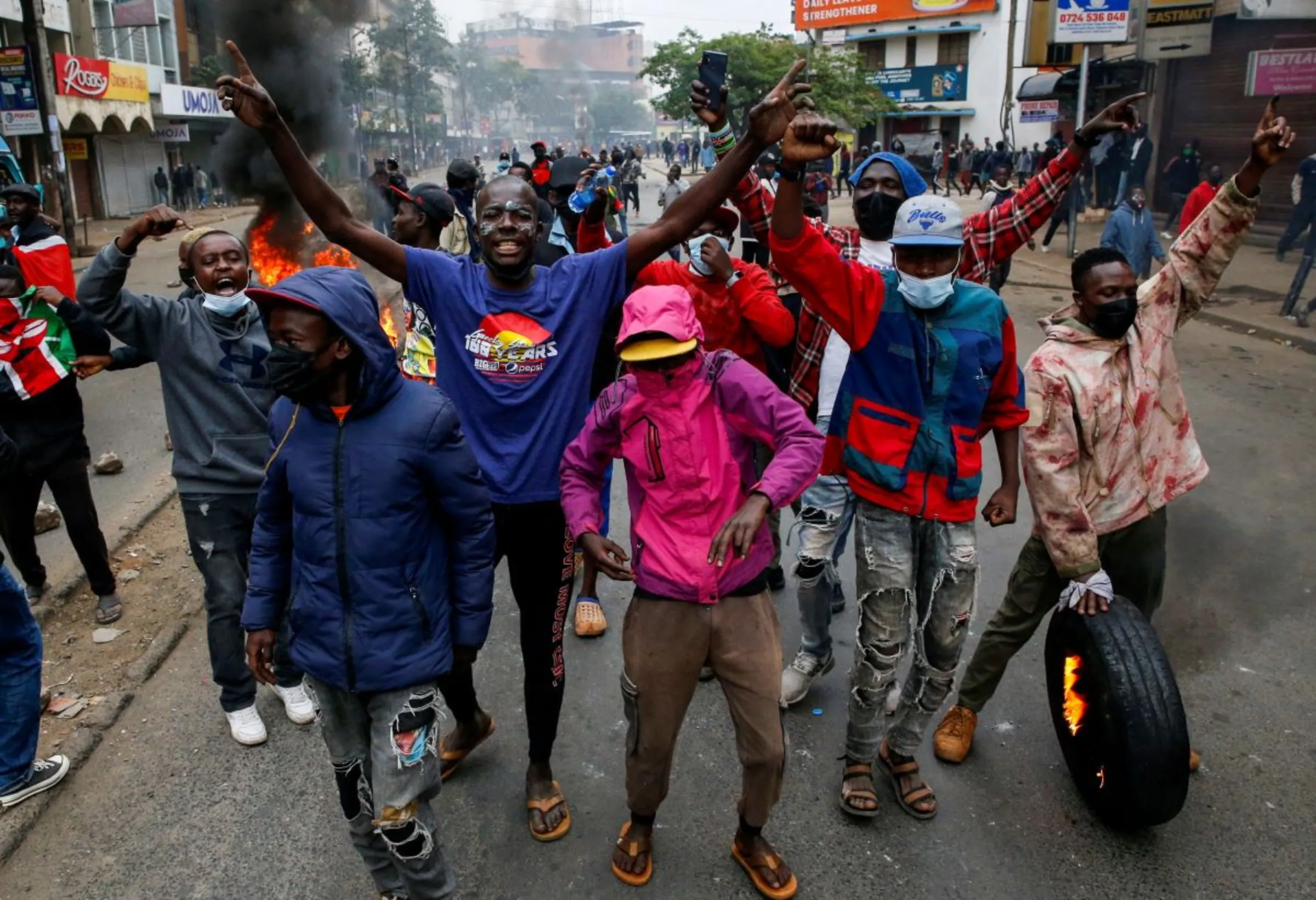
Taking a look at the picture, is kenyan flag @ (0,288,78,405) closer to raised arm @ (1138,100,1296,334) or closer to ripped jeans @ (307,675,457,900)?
ripped jeans @ (307,675,457,900)

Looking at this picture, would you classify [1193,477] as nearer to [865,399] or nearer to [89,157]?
[865,399]

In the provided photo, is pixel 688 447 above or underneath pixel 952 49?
underneath

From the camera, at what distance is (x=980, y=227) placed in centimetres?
376

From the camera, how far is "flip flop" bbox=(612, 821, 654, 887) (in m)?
2.99

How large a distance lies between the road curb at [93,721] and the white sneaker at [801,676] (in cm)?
271

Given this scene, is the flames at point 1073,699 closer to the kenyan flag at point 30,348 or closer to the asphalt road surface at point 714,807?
the asphalt road surface at point 714,807

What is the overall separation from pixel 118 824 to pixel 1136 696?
3.36 metres

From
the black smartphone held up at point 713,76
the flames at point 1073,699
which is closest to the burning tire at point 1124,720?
the flames at point 1073,699

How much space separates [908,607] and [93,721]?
3.23 metres

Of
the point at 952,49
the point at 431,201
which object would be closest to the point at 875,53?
the point at 952,49

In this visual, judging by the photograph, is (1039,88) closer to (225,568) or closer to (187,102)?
→ (225,568)

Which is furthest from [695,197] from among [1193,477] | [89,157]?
[89,157]

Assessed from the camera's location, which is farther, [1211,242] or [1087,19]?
[1087,19]

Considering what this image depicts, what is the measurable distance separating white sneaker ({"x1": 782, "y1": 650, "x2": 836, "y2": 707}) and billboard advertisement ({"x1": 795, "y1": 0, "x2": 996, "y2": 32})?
4668cm
